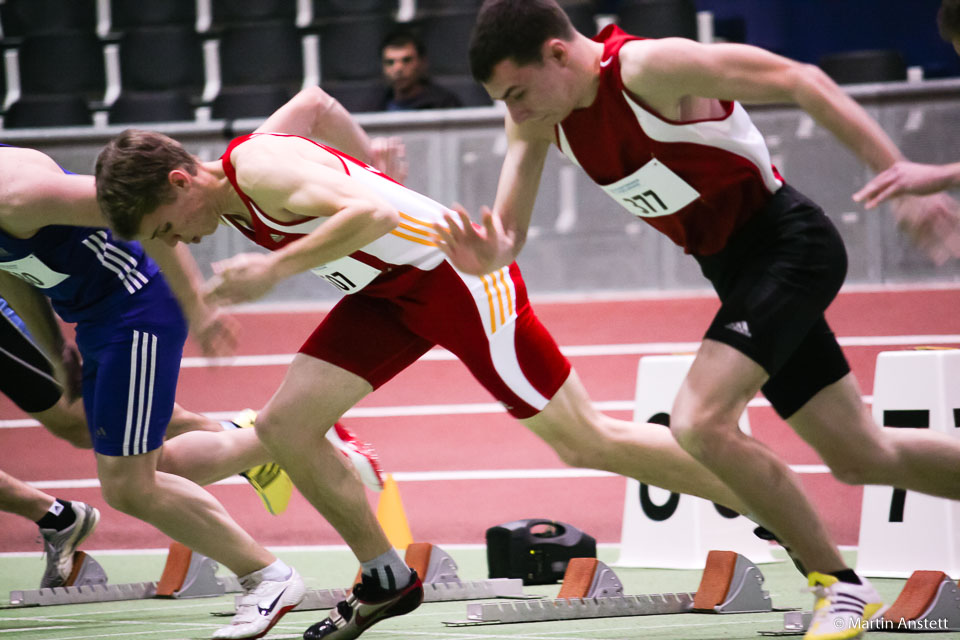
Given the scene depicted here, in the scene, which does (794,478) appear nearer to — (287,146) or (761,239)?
(761,239)

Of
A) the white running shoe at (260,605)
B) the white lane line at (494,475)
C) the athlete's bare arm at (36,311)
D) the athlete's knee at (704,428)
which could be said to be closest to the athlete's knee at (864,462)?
the athlete's knee at (704,428)

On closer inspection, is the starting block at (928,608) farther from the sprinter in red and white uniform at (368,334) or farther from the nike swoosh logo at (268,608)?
the nike swoosh logo at (268,608)

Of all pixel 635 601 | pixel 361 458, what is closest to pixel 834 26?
pixel 361 458

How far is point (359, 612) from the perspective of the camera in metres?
3.71

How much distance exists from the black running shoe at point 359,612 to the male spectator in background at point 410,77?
5.51 m

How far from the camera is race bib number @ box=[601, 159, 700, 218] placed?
3.21 metres

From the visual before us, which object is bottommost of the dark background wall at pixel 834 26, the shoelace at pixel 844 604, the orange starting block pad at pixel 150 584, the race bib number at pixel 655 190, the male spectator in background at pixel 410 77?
the orange starting block pad at pixel 150 584

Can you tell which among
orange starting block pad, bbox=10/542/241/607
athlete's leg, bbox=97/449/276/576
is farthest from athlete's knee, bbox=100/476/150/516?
orange starting block pad, bbox=10/542/241/607

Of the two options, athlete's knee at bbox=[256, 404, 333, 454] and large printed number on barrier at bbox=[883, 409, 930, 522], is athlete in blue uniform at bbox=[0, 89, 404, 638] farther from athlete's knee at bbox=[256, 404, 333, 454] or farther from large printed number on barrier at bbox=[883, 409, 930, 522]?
large printed number on barrier at bbox=[883, 409, 930, 522]

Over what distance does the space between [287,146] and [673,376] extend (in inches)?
112

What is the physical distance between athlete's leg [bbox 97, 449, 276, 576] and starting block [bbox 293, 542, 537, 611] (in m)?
0.56

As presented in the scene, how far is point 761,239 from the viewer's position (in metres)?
3.26

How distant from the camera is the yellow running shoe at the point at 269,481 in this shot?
5.02 m

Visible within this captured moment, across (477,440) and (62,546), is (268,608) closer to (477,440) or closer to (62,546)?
(62,546)
